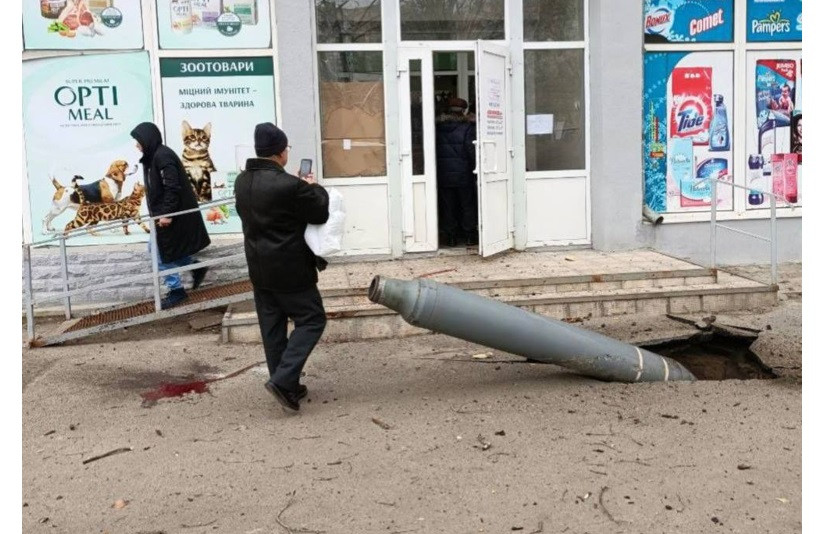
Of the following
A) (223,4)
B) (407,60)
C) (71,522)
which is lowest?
(71,522)

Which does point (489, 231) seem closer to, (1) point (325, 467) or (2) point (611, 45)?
(2) point (611, 45)

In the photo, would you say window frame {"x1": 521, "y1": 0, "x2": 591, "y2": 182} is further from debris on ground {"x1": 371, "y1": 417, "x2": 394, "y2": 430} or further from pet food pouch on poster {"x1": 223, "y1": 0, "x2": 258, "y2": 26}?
debris on ground {"x1": 371, "y1": 417, "x2": 394, "y2": 430}

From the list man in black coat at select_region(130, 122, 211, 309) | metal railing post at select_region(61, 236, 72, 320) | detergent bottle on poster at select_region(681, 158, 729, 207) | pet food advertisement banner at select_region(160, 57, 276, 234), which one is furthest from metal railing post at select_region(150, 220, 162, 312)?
detergent bottle on poster at select_region(681, 158, 729, 207)

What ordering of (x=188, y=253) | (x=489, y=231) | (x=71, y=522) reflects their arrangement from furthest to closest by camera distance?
(x=489, y=231) → (x=188, y=253) → (x=71, y=522)

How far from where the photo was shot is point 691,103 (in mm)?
9969

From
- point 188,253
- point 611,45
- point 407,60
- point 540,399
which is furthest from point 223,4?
point 540,399

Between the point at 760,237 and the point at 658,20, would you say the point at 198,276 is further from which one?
the point at 658,20

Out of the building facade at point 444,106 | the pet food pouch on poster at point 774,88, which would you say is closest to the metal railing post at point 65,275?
the building facade at point 444,106

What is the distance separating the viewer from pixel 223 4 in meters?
8.84

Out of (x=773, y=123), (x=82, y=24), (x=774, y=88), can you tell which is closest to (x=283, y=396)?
(x=82, y=24)

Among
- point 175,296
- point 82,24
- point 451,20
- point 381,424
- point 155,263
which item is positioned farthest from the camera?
point 451,20

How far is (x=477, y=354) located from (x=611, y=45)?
178 inches

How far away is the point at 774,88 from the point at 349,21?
5086 millimetres

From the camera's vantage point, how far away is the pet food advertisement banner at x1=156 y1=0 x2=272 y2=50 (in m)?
8.80
